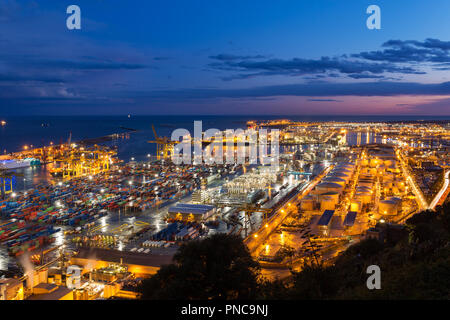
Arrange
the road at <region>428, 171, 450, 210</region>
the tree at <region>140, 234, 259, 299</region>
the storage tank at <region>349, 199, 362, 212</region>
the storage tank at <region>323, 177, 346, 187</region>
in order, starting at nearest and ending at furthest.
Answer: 1. the tree at <region>140, 234, 259, 299</region>
2. the road at <region>428, 171, 450, 210</region>
3. the storage tank at <region>349, 199, 362, 212</region>
4. the storage tank at <region>323, 177, 346, 187</region>

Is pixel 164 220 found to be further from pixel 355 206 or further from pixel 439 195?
pixel 439 195

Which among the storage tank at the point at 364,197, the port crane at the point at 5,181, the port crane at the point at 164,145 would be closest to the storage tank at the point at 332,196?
the storage tank at the point at 364,197

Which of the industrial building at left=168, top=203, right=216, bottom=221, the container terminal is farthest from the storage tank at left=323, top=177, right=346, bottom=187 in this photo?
the industrial building at left=168, top=203, right=216, bottom=221

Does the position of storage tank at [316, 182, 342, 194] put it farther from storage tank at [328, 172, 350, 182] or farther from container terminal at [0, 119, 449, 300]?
storage tank at [328, 172, 350, 182]

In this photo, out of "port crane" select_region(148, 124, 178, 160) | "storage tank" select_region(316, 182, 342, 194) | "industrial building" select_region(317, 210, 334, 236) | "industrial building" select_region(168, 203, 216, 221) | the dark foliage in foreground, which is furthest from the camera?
"port crane" select_region(148, 124, 178, 160)

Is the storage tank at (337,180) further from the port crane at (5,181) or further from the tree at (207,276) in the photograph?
the port crane at (5,181)

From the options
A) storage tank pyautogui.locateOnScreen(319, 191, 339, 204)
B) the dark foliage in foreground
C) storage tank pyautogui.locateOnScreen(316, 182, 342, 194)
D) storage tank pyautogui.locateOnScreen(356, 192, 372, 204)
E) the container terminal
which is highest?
the dark foliage in foreground
